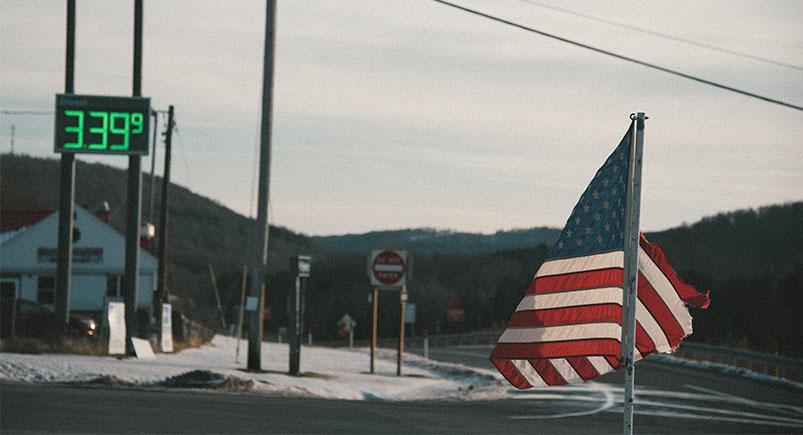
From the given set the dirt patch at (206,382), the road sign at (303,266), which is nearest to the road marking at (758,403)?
the road sign at (303,266)

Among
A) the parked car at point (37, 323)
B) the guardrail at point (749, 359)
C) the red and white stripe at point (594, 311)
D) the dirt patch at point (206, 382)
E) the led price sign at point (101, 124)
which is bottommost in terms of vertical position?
the guardrail at point (749, 359)

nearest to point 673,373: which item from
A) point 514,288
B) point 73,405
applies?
point 73,405

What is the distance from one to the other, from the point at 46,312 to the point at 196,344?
7.77 metres

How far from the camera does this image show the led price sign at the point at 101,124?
84.4 ft

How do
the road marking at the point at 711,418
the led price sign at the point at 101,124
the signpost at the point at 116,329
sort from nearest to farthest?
the road marking at the point at 711,418, the led price sign at the point at 101,124, the signpost at the point at 116,329

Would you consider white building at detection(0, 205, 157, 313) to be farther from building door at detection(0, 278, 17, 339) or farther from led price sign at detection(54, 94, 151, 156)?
led price sign at detection(54, 94, 151, 156)

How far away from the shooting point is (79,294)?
5753cm

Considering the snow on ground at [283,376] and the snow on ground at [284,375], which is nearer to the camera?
the snow on ground at [283,376]

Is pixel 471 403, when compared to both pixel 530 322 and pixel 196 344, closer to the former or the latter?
pixel 530 322

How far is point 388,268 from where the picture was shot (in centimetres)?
2766

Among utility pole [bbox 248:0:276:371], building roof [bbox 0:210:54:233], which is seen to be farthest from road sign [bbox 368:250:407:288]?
building roof [bbox 0:210:54:233]

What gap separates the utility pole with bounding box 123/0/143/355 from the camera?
30.2 m

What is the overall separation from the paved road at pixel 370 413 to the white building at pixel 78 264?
121ft

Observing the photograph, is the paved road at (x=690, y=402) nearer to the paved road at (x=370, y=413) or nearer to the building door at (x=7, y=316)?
the paved road at (x=370, y=413)
